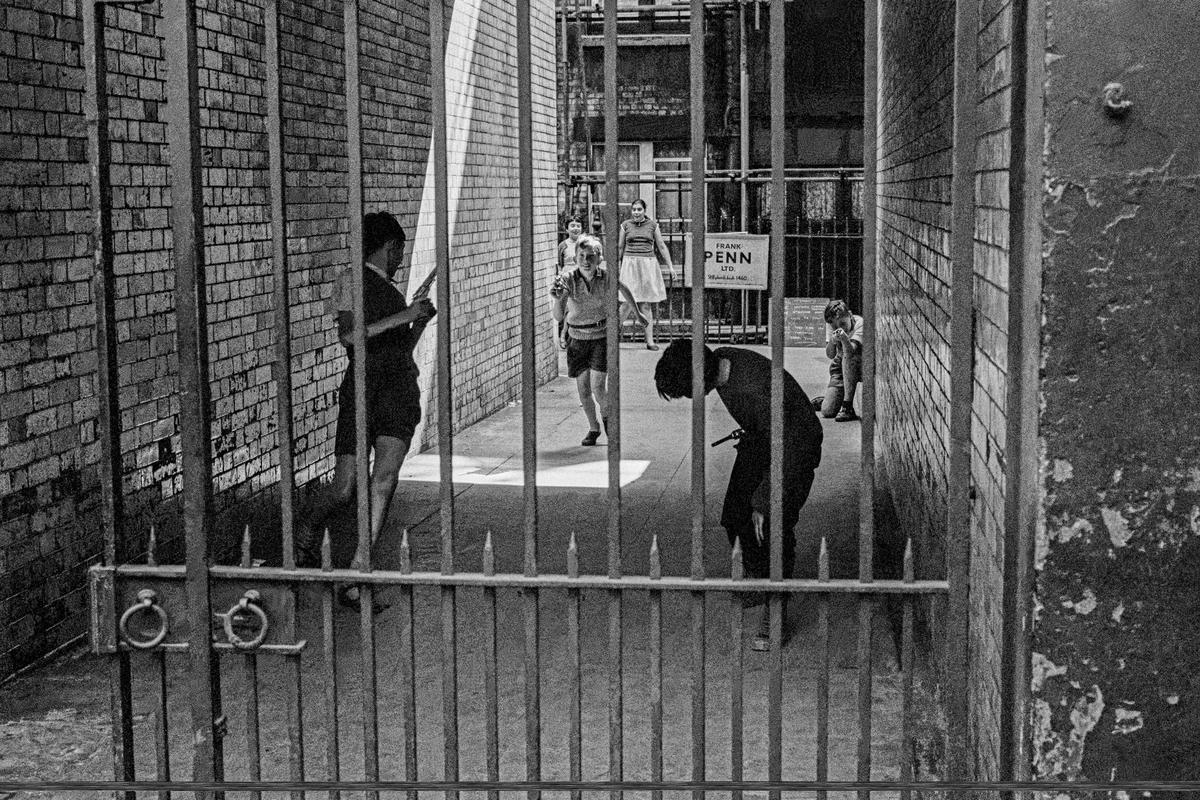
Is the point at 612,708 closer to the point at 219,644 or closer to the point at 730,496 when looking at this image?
the point at 219,644

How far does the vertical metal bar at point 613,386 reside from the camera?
2928 mm

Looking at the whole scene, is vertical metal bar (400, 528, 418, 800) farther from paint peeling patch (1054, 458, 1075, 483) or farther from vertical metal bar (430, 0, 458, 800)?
paint peeling patch (1054, 458, 1075, 483)

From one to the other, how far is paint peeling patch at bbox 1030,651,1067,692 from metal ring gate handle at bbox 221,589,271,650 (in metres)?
1.68

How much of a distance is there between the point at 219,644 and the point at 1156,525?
207 centimetres

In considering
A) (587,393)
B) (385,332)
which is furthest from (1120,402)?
(587,393)

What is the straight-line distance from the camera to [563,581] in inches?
121

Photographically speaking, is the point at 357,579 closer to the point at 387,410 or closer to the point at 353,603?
the point at 387,410

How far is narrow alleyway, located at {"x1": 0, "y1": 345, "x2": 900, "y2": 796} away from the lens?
5.14 metres

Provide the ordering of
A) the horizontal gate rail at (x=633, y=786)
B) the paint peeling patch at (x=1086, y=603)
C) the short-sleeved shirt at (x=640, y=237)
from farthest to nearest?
the short-sleeved shirt at (x=640, y=237) → the paint peeling patch at (x=1086, y=603) → the horizontal gate rail at (x=633, y=786)

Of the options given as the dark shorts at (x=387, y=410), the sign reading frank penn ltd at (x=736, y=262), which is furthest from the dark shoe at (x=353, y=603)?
the sign reading frank penn ltd at (x=736, y=262)

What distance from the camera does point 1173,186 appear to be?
8.95 ft

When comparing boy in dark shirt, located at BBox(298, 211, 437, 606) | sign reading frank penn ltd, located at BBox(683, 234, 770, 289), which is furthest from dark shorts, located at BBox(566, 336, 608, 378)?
sign reading frank penn ltd, located at BBox(683, 234, 770, 289)

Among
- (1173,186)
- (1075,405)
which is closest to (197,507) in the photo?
(1075,405)

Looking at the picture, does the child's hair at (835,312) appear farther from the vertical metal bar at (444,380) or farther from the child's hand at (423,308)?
the vertical metal bar at (444,380)
